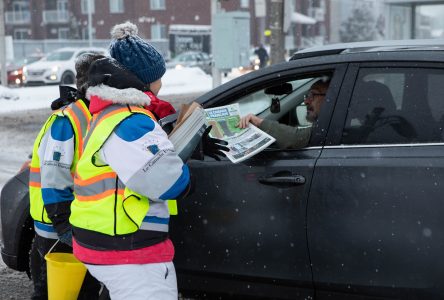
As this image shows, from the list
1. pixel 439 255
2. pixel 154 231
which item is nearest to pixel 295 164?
pixel 439 255

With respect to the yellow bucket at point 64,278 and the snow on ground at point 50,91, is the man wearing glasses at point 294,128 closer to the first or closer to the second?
the yellow bucket at point 64,278

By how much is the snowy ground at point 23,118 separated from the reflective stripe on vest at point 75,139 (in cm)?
150

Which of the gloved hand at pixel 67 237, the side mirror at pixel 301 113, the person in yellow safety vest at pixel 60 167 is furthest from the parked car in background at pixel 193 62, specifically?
the gloved hand at pixel 67 237

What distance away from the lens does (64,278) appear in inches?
121

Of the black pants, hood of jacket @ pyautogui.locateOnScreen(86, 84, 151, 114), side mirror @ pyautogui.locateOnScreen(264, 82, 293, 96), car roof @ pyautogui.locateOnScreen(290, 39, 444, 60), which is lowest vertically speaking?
the black pants

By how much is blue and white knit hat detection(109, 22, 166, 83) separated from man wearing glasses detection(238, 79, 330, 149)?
0.96 metres

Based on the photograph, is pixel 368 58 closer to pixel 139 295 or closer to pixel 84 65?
pixel 84 65

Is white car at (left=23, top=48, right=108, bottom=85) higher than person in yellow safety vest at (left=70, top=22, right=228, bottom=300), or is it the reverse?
person in yellow safety vest at (left=70, top=22, right=228, bottom=300)

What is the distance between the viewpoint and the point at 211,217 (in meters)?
3.71

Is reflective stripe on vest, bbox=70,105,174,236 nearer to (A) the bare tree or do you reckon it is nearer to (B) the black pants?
(B) the black pants

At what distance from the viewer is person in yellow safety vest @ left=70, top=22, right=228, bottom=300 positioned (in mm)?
2576

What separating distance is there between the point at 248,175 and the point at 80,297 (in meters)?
1.02

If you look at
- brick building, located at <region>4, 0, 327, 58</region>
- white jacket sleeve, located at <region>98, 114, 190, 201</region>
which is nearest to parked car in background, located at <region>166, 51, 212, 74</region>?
brick building, located at <region>4, 0, 327, 58</region>

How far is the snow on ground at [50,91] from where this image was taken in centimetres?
1952
